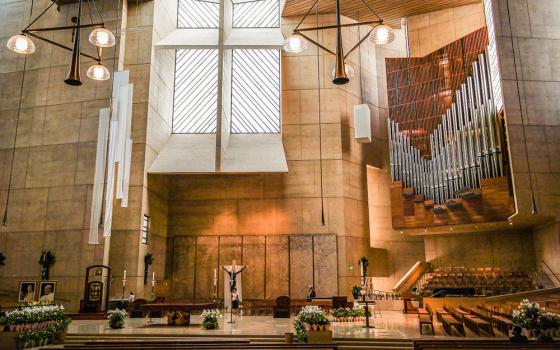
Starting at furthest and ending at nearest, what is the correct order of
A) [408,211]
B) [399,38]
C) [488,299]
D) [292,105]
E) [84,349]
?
[399,38], [292,105], [408,211], [488,299], [84,349]

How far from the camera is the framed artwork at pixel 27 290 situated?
15.8 m

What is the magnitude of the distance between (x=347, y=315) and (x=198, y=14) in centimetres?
1426

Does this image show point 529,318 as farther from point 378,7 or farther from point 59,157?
point 59,157

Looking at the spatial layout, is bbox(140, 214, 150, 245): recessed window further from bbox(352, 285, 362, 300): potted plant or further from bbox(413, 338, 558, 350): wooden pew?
bbox(413, 338, 558, 350): wooden pew

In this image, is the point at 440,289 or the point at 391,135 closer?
the point at 440,289

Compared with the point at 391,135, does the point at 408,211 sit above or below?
below

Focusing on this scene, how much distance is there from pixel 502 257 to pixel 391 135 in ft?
20.5

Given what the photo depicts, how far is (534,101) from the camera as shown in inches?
613

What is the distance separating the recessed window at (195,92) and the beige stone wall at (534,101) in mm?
10985

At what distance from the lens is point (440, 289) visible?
636 inches

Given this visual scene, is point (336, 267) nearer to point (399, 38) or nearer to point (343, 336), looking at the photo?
point (343, 336)

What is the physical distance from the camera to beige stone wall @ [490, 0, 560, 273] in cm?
1494

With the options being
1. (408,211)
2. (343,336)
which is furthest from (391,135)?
(343,336)

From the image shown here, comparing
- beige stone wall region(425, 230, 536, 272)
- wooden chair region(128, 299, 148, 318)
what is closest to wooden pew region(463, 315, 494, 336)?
beige stone wall region(425, 230, 536, 272)
